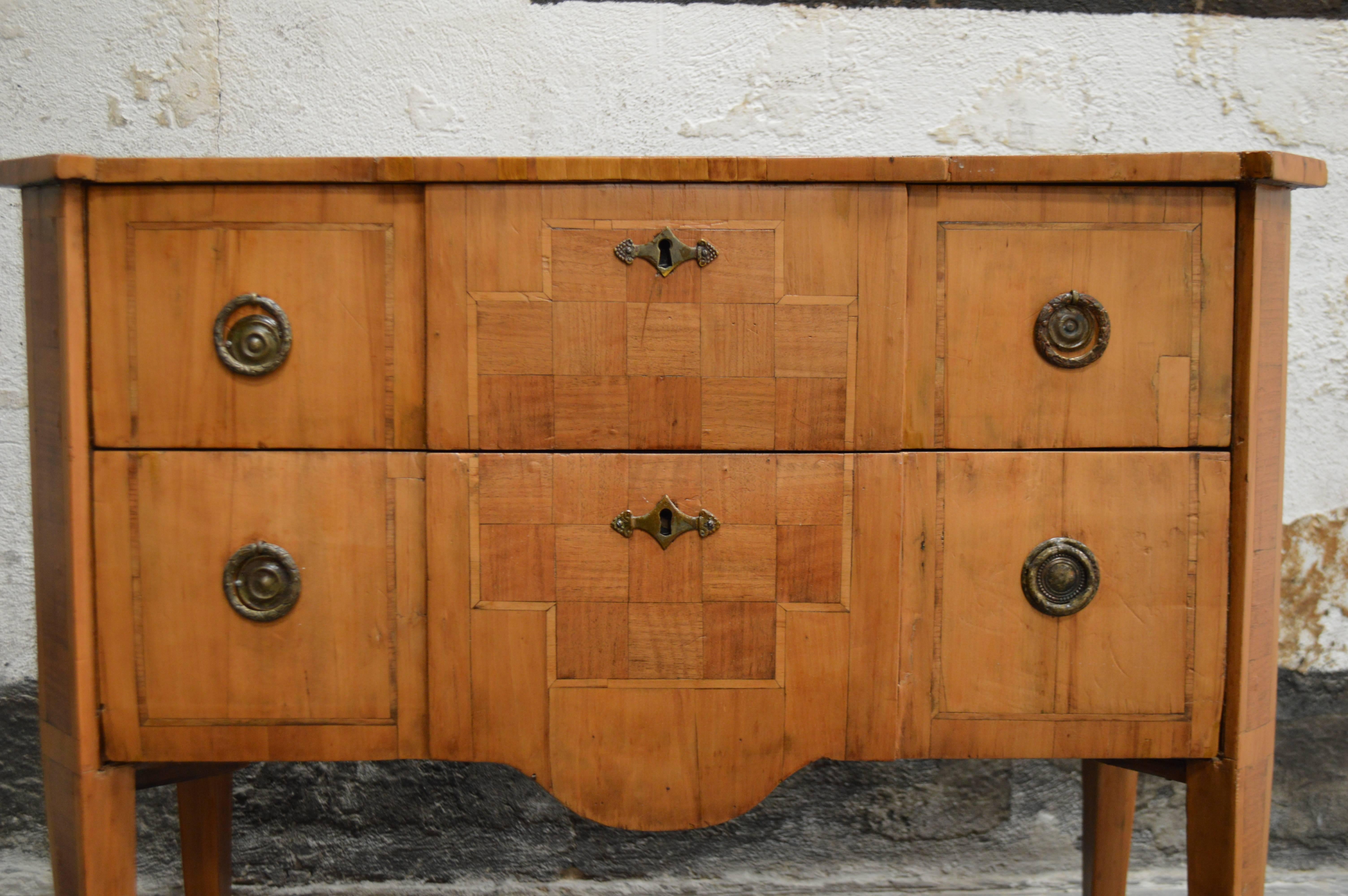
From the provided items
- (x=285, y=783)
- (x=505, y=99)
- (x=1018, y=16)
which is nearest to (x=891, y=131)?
(x=1018, y=16)

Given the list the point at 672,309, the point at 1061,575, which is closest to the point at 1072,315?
the point at 1061,575

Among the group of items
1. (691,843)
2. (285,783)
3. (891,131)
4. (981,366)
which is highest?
(891,131)

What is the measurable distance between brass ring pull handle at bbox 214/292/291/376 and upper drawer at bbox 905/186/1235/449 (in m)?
0.78

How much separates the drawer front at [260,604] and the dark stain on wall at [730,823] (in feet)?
2.60

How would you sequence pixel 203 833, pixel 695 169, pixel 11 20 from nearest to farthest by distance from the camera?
pixel 695 169, pixel 203 833, pixel 11 20

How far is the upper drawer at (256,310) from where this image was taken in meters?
1.05

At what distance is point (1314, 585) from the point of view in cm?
178

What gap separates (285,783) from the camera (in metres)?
1.80

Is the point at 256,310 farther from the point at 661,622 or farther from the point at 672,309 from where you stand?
the point at 661,622

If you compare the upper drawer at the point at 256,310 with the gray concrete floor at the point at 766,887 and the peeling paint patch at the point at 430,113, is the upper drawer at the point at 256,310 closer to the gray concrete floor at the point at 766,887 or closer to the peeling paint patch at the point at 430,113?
the peeling paint patch at the point at 430,113

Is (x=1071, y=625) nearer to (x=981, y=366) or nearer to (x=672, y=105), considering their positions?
(x=981, y=366)

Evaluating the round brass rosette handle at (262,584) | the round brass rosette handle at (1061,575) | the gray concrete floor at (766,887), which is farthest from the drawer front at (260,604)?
the gray concrete floor at (766,887)

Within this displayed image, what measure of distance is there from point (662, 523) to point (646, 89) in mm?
1092

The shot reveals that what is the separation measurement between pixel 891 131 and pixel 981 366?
91cm
